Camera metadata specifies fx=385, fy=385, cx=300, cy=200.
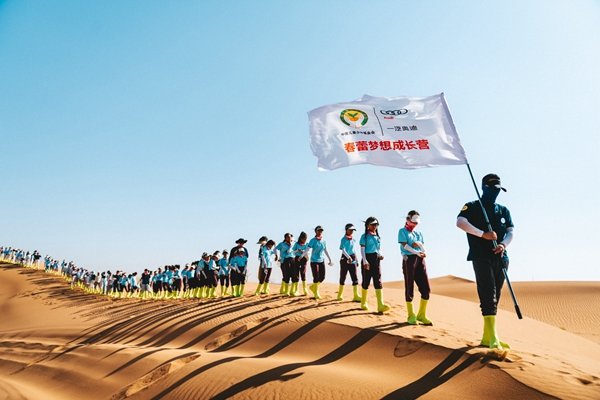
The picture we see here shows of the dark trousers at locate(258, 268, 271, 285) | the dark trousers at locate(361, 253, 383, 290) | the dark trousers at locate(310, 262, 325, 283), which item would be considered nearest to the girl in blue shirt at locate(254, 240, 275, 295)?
the dark trousers at locate(258, 268, 271, 285)

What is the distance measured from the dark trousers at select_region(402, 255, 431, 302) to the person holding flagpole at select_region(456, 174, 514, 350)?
2105 millimetres

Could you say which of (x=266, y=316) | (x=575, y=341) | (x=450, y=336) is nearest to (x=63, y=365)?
(x=266, y=316)

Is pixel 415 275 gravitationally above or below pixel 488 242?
below

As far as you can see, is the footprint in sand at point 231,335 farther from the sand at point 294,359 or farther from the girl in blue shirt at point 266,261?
the girl in blue shirt at point 266,261

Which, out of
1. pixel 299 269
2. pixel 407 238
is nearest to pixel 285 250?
pixel 299 269

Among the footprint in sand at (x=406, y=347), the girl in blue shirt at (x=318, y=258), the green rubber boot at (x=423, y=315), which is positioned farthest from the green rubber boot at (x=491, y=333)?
the girl in blue shirt at (x=318, y=258)

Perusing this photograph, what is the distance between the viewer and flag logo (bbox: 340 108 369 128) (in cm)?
825

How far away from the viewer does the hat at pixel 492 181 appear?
19.7 feet

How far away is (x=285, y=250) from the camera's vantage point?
14289mm

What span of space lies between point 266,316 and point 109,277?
29485 millimetres

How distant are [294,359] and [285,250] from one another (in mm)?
7265

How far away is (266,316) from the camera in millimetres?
10430

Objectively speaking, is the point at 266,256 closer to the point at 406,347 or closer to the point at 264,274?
the point at 264,274

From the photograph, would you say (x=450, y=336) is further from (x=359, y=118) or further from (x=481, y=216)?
(x=359, y=118)
